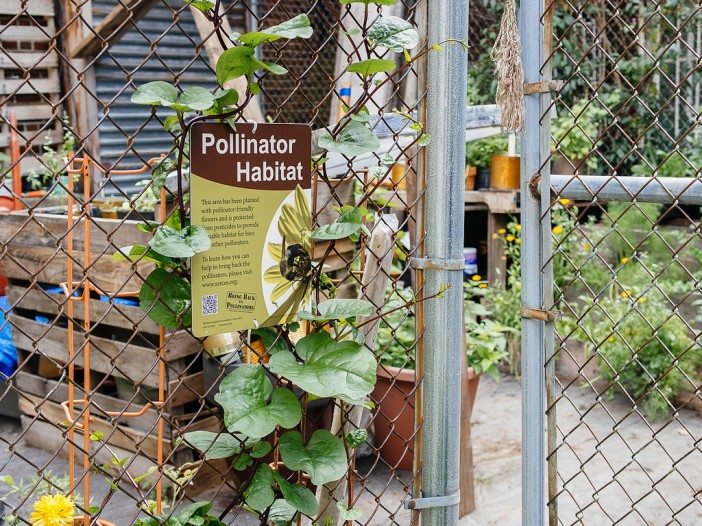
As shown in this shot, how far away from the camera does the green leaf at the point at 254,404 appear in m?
1.34

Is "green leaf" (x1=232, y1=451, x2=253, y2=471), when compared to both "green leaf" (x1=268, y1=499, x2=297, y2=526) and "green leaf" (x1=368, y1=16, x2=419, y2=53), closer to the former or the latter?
"green leaf" (x1=268, y1=499, x2=297, y2=526)

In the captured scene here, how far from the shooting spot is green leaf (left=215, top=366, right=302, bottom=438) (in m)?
1.34

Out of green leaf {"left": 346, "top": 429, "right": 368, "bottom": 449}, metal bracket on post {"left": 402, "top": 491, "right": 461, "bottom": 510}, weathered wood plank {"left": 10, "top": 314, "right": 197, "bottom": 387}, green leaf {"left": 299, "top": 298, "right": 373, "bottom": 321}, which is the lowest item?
weathered wood plank {"left": 10, "top": 314, "right": 197, "bottom": 387}

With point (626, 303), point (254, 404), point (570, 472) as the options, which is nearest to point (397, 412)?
point (570, 472)

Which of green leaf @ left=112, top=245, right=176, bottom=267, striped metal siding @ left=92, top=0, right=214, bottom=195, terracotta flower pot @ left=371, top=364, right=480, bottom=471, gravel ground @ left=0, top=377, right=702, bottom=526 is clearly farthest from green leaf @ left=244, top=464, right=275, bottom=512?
striped metal siding @ left=92, top=0, right=214, bottom=195

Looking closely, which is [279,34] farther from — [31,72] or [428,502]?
[31,72]

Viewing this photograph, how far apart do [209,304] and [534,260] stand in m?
0.79

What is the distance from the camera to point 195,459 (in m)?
3.25

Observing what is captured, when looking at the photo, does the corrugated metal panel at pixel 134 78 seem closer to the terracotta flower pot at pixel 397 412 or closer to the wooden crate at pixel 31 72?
the wooden crate at pixel 31 72

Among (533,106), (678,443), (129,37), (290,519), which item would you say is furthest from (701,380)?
(129,37)

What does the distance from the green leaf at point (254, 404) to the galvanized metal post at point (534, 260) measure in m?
0.64

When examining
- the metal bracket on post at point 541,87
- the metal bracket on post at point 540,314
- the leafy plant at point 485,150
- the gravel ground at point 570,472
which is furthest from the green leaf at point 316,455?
the leafy plant at point 485,150

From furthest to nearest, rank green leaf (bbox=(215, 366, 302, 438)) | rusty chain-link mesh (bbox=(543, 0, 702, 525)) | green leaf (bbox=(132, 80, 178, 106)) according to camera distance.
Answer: rusty chain-link mesh (bbox=(543, 0, 702, 525)) → green leaf (bbox=(215, 366, 302, 438)) → green leaf (bbox=(132, 80, 178, 106))

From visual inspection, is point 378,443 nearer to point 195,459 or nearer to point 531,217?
point 195,459
